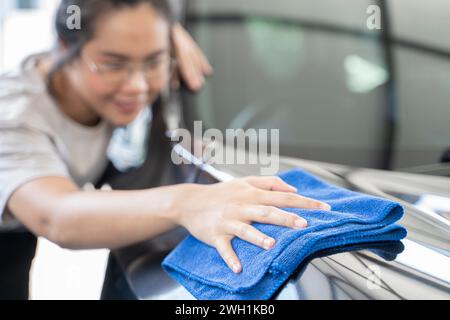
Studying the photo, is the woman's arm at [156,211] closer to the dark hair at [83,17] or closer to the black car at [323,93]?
the black car at [323,93]

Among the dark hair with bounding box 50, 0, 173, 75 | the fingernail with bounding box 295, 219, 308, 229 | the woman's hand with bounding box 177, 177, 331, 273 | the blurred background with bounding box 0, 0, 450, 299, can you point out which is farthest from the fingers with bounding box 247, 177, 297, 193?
the dark hair with bounding box 50, 0, 173, 75

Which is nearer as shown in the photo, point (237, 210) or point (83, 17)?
point (237, 210)

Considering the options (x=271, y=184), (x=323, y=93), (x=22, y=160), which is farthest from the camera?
(x=323, y=93)

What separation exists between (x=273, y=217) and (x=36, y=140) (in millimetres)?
436

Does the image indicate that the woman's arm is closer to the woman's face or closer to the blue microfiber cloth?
the blue microfiber cloth

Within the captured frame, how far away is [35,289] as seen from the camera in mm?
818

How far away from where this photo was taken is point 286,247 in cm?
47

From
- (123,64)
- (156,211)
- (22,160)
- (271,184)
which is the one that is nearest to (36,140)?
(22,160)

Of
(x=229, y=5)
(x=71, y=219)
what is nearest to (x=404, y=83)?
(x=229, y=5)

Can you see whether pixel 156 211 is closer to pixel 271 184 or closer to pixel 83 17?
pixel 271 184

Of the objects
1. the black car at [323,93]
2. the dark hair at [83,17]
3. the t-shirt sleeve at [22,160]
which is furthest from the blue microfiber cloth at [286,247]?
the dark hair at [83,17]

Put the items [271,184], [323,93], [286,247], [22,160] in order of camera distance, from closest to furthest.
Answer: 1. [286,247]
2. [271,184]
3. [22,160]
4. [323,93]
